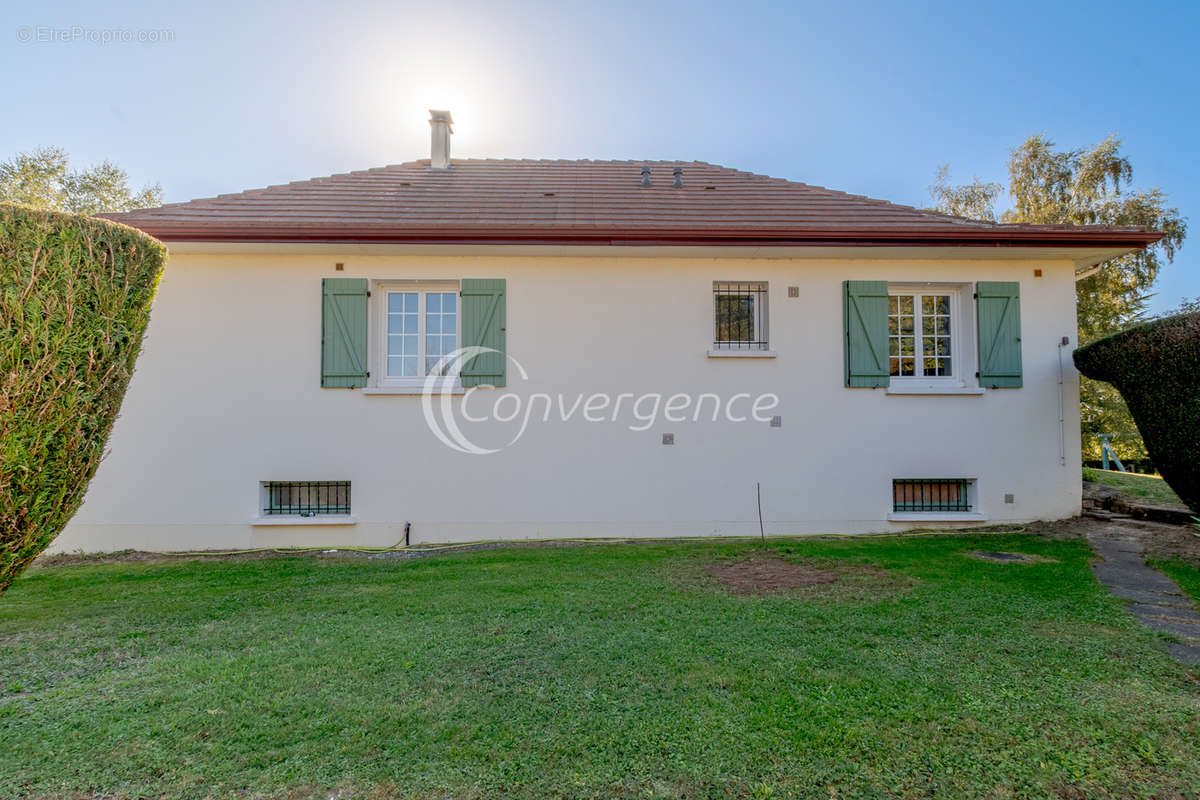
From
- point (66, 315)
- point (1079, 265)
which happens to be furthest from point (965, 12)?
point (66, 315)

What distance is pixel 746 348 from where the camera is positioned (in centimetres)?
712

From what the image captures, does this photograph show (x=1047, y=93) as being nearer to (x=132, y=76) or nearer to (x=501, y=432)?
(x=501, y=432)

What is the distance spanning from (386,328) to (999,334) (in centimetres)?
765

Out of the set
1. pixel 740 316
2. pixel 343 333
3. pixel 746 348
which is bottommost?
pixel 746 348

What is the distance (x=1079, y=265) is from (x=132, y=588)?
37.0ft

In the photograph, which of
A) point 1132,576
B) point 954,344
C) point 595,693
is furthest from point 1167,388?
point 595,693

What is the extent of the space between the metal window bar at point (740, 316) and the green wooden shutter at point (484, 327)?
2.74 meters

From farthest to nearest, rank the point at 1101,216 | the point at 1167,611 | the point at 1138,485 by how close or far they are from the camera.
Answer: the point at 1101,216 < the point at 1138,485 < the point at 1167,611

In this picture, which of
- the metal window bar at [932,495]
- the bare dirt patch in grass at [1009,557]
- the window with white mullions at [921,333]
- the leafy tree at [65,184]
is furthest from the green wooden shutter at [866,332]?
the leafy tree at [65,184]

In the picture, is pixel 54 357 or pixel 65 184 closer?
pixel 54 357

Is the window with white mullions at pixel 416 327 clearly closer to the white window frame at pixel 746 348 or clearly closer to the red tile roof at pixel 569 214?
the red tile roof at pixel 569 214

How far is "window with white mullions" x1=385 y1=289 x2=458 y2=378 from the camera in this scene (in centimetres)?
691

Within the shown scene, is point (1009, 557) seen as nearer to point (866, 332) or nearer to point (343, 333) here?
point (866, 332)

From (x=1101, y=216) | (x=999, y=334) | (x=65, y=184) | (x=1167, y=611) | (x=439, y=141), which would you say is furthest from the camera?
(x=65, y=184)
